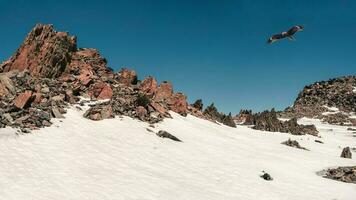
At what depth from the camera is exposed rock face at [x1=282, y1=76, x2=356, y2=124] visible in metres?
128

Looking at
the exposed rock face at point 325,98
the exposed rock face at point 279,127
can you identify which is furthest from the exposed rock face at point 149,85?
the exposed rock face at point 325,98

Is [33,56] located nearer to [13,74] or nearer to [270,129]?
[13,74]

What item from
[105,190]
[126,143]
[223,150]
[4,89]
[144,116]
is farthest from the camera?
[144,116]

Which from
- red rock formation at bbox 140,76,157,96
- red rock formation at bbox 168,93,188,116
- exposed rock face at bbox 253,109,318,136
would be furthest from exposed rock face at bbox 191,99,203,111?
red rock formation at bbox 140,76,157,96

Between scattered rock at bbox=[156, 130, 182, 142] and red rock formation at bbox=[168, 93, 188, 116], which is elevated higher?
red rock formation at bbox=[168, 93, 188, 116]

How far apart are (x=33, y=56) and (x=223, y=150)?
19.5 m

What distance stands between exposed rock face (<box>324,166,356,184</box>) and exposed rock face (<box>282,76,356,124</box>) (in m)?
84.4

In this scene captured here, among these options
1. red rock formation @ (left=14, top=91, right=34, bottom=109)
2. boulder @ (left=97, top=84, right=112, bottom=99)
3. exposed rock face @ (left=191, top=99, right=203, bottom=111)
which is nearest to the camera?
red rock formation @ (left=14, top=91, right=34, bottom=109)

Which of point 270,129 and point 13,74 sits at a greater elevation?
point 270,129

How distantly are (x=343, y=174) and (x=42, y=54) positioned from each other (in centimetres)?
2801

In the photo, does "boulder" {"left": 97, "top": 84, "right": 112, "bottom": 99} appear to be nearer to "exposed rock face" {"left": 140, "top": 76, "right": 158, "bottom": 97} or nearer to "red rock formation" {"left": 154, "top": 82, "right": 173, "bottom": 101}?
"exposed rock face" {"left": 140, "top": 76, "right": 158, "bottom": 97}

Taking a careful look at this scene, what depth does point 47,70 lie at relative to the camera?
39.6 metres

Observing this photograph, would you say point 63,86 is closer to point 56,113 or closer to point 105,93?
point 105,93

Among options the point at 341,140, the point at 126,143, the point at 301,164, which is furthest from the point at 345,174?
the point at 341,140
